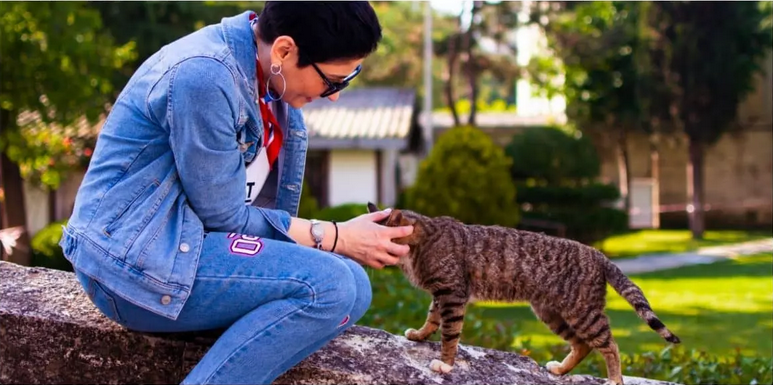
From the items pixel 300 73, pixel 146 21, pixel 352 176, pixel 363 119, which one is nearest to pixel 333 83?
pixel 300 73

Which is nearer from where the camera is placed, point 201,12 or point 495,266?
point 495,266

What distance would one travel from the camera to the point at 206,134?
89.9 inches

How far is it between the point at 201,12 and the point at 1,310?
459 inches

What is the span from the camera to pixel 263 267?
2375 millimetres

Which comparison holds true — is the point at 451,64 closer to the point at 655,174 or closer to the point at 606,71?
the point at 606,71

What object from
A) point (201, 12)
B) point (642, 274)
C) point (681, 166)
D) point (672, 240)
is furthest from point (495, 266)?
point (681, 166)

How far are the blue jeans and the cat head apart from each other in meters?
0.86

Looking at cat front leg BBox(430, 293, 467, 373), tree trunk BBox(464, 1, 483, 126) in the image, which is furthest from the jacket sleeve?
tree trunk BBox(464, 1, 483, 126)

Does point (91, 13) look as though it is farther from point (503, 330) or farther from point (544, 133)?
point (544, 133)

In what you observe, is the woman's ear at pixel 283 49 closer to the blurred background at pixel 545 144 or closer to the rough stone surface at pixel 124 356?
the rough stone surface at pixel 124 356

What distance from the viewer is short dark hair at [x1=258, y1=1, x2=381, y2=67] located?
2.44 m

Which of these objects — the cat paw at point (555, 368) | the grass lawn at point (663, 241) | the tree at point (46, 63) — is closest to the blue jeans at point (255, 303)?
the cat paw at point (555, 368)

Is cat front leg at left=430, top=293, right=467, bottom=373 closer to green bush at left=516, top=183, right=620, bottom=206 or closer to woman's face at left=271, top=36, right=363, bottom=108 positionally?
woman's face at left=271, top=36, right=363, bottom=108

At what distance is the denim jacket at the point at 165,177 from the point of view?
89.4 inches
